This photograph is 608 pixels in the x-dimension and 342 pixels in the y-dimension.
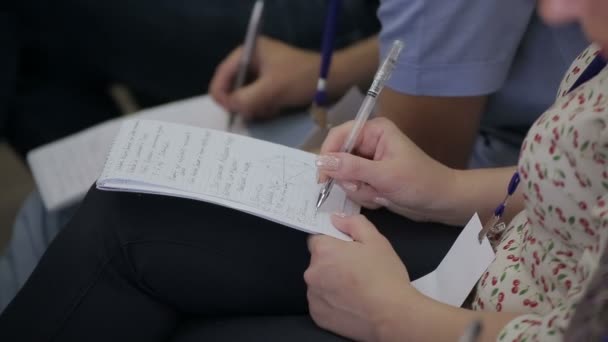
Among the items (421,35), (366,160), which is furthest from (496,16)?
(366,160)

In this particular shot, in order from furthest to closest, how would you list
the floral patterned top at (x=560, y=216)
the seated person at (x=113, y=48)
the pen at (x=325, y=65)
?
the seated person at (x=113, y=48), the pen at (x=325, y=65), the floral patterned top at (x=560, y=216)

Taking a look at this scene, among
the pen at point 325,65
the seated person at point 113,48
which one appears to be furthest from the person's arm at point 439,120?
the seated person at point 113,48

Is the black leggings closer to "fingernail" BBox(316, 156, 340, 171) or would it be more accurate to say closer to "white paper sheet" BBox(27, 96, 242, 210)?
"fingernail" BBox(316, 156, 340, 171)

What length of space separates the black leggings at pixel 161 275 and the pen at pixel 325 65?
344mm

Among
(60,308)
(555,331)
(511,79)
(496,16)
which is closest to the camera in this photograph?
(555,331)

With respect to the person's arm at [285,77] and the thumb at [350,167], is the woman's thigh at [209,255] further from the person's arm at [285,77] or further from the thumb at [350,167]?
the person's arm at [285,77]

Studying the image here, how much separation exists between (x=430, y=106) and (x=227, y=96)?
1.42ft

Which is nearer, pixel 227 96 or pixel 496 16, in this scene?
pixel 496 16

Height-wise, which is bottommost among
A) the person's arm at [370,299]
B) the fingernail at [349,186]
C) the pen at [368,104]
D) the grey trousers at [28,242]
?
the grey trousers at [28,242]

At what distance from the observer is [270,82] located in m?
1.16

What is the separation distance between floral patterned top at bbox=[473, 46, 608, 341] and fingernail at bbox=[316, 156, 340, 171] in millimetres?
206

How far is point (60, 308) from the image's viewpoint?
2.29 ft

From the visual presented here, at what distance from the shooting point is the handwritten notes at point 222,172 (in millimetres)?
711

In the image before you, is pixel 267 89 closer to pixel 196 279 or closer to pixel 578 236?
pixel 196 279
